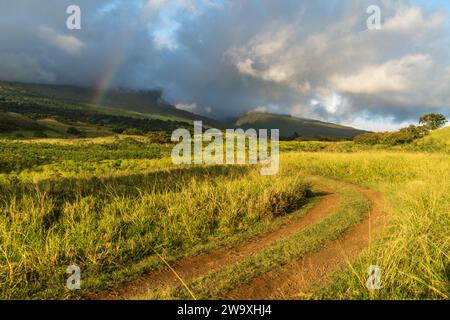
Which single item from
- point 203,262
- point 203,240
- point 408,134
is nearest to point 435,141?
point 408,134

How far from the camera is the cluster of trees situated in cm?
6552

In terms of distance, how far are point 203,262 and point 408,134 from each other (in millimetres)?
70086

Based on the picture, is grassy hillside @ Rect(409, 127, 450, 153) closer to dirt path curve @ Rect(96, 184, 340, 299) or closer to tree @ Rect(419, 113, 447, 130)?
tree @ Rect(419, 113, 447, 130)

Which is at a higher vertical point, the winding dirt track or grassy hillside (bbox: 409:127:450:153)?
grassy hillside (bbox: 409:127:450:153)

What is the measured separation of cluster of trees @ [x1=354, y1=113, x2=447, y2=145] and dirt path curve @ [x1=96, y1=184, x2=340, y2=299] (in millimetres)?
62244

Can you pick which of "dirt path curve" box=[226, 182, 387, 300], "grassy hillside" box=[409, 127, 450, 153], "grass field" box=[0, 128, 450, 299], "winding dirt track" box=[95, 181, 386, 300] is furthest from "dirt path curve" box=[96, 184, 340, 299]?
"grassy hillside" box=[409, 127, 450, 153]

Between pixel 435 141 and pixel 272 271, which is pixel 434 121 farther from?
pixel 272 271

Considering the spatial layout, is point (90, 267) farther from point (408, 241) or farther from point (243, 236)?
point (408, 241)

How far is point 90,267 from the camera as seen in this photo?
6.50 metres

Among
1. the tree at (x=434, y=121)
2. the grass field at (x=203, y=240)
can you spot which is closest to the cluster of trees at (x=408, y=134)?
the tree at (x=434, y=121)

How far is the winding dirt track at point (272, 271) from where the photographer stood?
18.3 feet

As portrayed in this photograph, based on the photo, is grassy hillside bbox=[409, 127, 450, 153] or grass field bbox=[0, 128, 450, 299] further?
grassy hillside bbox=[409, 127, 450, 153]
